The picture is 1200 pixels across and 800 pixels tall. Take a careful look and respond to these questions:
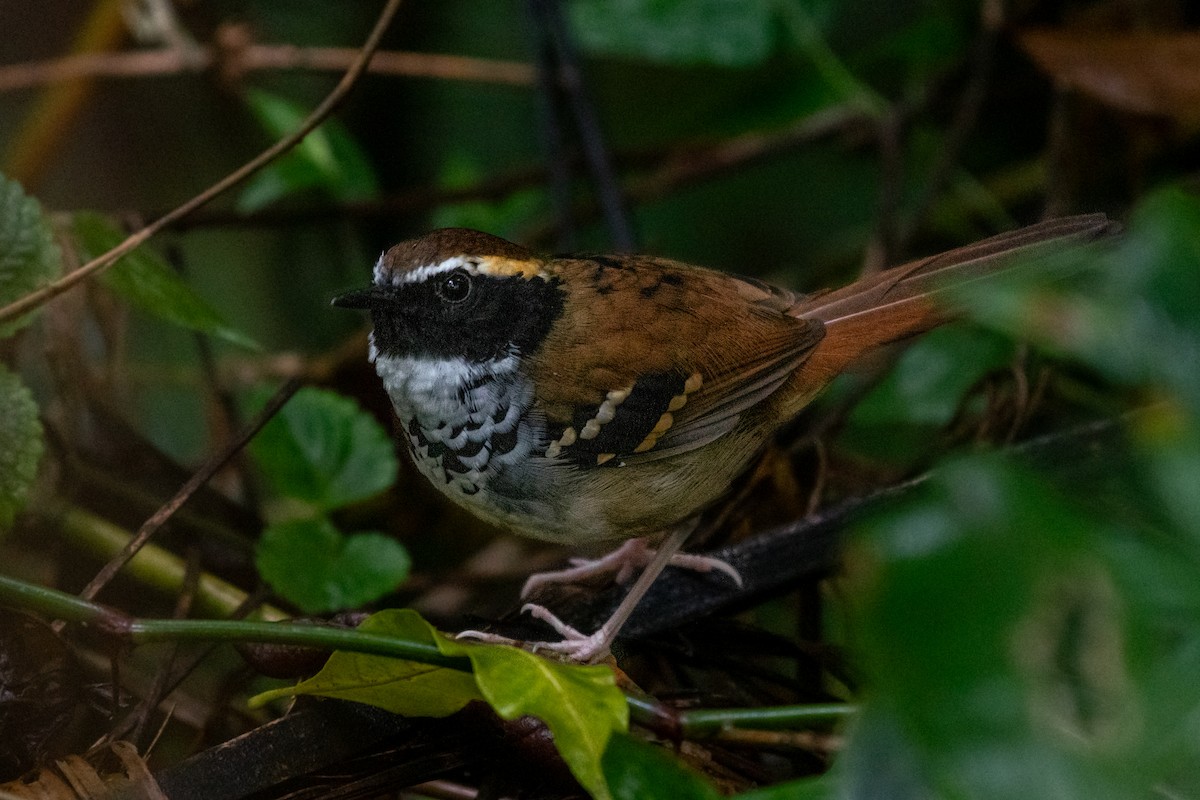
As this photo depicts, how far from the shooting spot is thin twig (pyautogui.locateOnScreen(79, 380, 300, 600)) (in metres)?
2.05

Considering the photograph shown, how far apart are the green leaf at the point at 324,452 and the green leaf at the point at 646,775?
1386mm

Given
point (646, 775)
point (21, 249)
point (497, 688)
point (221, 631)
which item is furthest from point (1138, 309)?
point (21, 249)

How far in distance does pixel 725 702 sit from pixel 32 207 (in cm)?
152

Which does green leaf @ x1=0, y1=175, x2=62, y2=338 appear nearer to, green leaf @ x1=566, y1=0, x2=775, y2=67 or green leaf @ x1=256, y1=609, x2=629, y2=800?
green leaf @ x1=256, y1=609, x2=629, y2=800

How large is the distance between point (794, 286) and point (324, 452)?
221 cm

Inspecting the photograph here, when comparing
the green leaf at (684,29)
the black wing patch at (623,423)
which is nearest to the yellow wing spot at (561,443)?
the black wing patch at (623,423)

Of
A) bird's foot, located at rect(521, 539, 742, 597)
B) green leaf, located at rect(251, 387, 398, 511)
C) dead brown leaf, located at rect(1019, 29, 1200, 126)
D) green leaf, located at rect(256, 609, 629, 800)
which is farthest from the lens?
dead brown leaf, located at rect(1019, 29, 1200, 126)

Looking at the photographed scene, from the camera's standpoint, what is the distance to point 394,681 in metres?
1.77

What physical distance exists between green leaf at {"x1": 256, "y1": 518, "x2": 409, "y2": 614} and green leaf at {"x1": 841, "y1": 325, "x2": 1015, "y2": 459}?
4.66ft

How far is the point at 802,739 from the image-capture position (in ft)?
5.82

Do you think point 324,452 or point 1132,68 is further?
point 1132,68

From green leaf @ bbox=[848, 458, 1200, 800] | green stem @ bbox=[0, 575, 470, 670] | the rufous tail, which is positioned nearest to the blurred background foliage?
green leaf @ bbox=[848, 458, 1200, 800]

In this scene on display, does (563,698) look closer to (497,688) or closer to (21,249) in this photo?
(497,688)

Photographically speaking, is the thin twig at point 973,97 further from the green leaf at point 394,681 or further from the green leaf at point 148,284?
the green leaf at point 394,681
